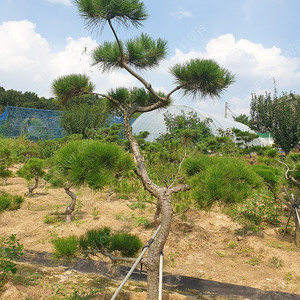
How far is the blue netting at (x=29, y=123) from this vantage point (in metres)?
13.9

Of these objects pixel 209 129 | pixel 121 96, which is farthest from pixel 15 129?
pixel 121 96

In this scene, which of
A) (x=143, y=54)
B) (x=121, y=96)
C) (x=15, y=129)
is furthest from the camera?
(x=15, y=129)

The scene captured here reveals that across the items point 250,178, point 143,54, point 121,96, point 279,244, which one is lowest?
point 279,244

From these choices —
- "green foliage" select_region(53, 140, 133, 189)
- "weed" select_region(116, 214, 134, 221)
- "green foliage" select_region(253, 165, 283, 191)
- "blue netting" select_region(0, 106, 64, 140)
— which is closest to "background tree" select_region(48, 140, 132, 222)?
"green foliage" select_region(53, 140, 133, 189)

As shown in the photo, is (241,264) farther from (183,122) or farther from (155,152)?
(183,122)

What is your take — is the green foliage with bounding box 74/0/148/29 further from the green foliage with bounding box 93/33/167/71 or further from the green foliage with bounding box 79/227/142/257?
the green foliage with bounding box 79/227/142/257

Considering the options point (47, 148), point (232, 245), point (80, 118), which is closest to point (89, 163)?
point (232, 245)

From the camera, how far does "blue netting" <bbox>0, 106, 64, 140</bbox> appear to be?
45.7ft

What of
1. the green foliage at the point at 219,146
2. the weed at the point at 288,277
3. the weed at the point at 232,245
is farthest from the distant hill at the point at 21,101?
the weed at the point at 288,277

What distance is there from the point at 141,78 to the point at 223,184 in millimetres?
901

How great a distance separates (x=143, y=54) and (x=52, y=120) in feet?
47.1

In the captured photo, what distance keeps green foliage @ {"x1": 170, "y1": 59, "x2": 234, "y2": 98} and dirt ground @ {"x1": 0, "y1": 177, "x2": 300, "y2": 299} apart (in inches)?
54.3

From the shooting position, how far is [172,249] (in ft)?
11.2

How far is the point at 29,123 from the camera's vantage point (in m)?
14.6
